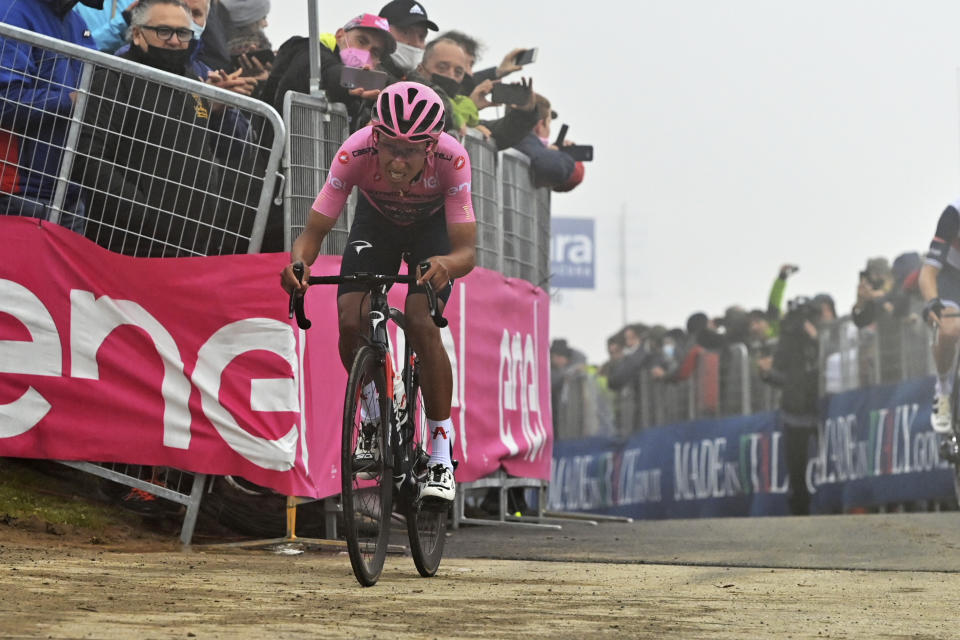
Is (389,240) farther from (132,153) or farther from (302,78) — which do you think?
(302,78)

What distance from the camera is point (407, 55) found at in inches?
385

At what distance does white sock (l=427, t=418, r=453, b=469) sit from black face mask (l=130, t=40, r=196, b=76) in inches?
117

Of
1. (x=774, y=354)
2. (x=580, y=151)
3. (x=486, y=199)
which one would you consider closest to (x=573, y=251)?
(x=774, y=354)

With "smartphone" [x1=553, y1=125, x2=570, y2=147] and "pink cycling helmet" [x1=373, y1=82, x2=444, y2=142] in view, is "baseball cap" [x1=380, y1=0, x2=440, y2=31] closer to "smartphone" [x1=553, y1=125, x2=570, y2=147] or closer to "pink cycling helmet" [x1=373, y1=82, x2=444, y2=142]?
"smartphone" [x1=553, y1=125, x2=570, y2=147]

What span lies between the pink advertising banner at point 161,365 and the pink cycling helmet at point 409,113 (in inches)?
77.1

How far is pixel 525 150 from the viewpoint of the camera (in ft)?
38.0

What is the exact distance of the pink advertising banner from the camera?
7938 millimetres

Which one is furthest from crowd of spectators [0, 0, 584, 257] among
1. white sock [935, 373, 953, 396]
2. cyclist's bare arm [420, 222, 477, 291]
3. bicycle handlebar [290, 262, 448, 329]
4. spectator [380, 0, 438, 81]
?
white sock [935, 373, 953, 396]

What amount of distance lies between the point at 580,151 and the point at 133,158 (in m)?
4.73

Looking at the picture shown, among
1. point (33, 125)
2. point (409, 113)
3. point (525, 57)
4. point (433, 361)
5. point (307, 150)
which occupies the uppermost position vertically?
point (525, 57)

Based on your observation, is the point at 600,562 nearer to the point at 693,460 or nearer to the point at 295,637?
the point at 295,637

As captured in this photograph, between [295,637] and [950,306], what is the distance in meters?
10.9

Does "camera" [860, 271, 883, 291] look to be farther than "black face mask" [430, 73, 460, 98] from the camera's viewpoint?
Yes

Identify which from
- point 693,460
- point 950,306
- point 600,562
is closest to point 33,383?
point 600,562
